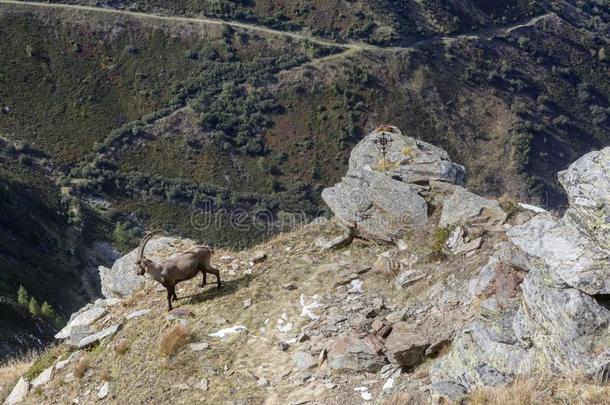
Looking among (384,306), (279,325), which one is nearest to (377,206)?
(384,306)

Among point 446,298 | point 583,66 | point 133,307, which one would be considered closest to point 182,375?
point 133,307

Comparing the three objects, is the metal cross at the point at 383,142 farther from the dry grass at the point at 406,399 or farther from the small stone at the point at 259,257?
the dry grass at the point at 406,399

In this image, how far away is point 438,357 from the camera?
619 inches

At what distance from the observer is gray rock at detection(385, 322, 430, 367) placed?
15812 mm

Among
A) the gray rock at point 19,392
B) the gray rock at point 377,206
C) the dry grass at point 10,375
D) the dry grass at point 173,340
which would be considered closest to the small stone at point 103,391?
the dry grass at point 173,340

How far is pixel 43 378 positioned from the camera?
20984mm

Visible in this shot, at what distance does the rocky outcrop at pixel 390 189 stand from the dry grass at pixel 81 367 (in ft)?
34.8

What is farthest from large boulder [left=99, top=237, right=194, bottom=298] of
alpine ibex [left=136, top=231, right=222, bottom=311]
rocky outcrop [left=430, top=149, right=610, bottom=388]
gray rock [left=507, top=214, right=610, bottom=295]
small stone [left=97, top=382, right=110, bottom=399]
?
gray rock [left=507, top=214, right=610, bottom=295]

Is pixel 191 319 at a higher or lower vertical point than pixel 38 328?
higher

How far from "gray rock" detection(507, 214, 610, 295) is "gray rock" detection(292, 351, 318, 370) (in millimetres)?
6963

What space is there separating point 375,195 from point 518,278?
29.1 feet

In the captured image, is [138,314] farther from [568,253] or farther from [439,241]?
[568,253]

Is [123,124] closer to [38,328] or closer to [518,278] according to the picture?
[38,328]

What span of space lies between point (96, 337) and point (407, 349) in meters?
11.4
